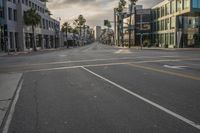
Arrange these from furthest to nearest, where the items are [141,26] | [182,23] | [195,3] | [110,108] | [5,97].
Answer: [141,26], [182,23], [195,3], [5,97], [110,108]

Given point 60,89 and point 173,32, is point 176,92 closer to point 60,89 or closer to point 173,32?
point 60,89

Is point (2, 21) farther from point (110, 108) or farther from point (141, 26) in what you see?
point (110, 108)

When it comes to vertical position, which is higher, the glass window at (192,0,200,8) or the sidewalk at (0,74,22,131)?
the glass window at (192,0,200,8)

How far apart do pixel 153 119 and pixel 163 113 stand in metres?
0.64

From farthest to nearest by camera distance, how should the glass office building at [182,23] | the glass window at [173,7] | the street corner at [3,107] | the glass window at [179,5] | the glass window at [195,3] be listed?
the glass window at [173,7] < the glass window at [179,5] < the glass office building at [182,23] < the glass window at [195,3] < the street corner at [3,107]

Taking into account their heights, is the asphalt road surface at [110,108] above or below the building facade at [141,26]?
below

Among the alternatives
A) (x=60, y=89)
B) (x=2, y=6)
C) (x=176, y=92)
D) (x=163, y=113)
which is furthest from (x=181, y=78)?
(x=2, y=6)

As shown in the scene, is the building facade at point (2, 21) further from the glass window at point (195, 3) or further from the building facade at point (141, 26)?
the glass window at point (195, 3)

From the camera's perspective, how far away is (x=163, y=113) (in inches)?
314

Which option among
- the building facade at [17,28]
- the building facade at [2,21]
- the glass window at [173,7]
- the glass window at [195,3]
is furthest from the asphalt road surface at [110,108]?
the glass window at [173,7]

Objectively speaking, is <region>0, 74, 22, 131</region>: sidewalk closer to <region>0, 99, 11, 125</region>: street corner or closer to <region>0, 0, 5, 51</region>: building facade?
<region>0, 99, 11, 125</region>: street corner

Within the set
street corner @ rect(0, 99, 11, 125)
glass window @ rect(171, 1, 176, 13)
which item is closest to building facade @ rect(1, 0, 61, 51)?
glass window @ rect(171, 1, 176, 13)

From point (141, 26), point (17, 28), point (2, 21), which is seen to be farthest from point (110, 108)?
point (141, 26)

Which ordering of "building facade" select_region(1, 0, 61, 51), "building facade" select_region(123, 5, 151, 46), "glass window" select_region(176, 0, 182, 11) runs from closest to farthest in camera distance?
"glass window" select_region(176, 0, 182, 11)
"building facade" select_region(1, 0, 61, 51)
"building facade" select_region(123, 5, 151, 46)
